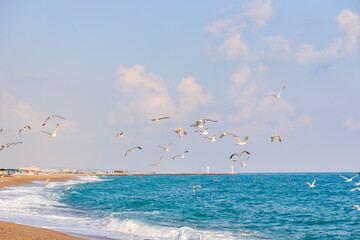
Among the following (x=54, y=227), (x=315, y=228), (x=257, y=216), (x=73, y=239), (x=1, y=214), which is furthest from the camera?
(x=257, y=216)

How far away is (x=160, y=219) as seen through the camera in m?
31.6

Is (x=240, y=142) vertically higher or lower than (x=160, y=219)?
higher

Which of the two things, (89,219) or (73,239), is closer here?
(73,239)

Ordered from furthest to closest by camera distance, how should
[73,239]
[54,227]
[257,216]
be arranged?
[257,216], [54,227], [73,239]

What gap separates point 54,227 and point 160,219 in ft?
32.6

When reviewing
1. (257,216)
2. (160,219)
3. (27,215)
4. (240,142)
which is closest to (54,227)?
(27,215)

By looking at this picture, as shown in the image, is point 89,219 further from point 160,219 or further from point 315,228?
point 315,228

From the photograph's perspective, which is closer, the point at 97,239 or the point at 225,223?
the point at 97,239

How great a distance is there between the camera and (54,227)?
24.0 metres

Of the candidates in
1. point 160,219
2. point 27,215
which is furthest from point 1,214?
point 160,219

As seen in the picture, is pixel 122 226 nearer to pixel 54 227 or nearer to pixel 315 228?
pixel 54 227

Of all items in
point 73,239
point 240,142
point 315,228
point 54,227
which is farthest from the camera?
point 315,228

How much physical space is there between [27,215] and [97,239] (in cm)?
1027

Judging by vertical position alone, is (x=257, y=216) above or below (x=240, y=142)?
below
